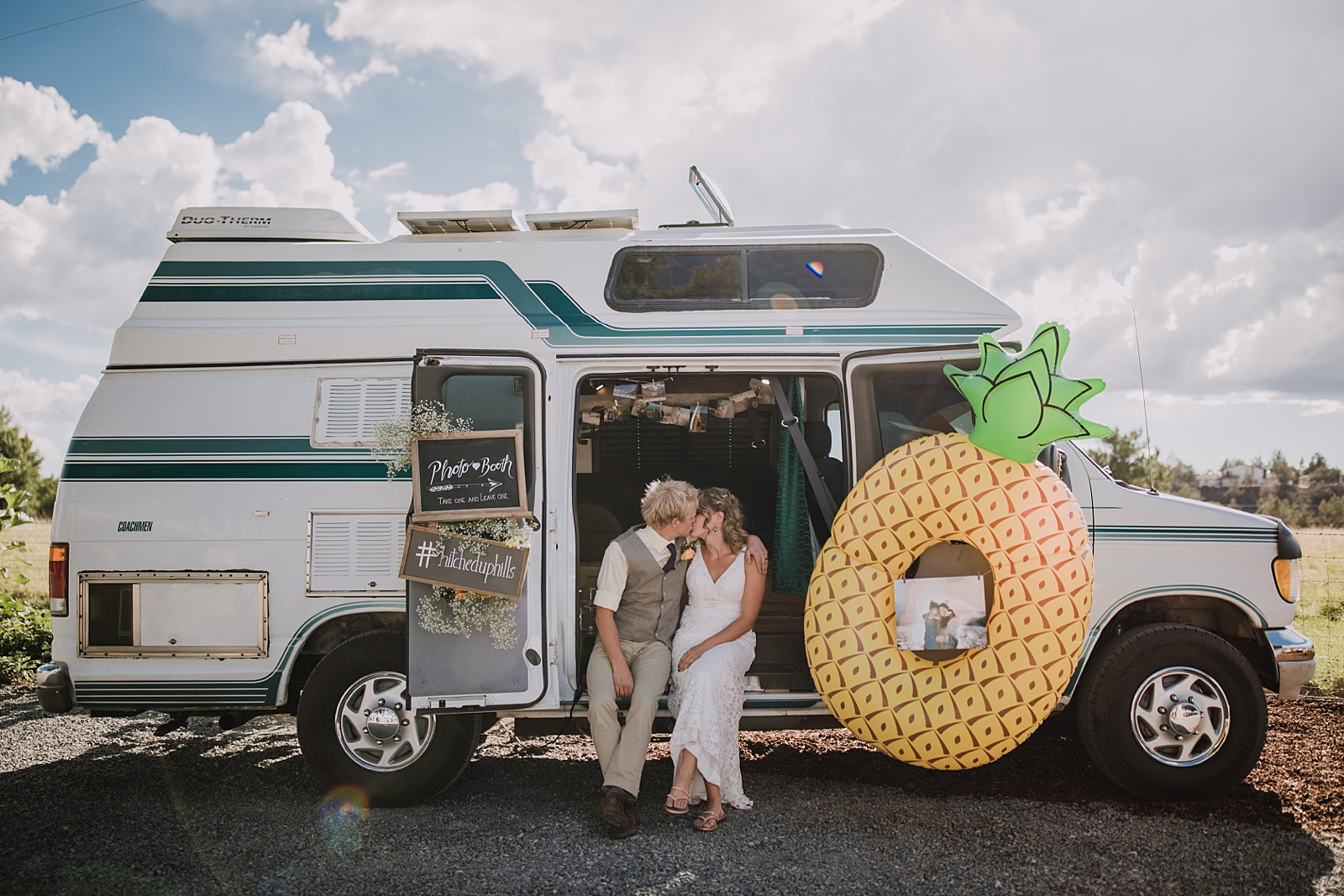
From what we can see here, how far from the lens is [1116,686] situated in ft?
14.0

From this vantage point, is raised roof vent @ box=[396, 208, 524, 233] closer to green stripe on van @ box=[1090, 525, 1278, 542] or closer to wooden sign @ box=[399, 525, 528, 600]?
wooden sign @ box=[399, 525, 528, 600]

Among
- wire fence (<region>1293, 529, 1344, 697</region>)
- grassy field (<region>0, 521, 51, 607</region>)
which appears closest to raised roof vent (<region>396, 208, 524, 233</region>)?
grassy field (<region>0, 521, 51, 607</region>)

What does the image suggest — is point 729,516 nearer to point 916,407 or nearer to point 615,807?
point 916,407

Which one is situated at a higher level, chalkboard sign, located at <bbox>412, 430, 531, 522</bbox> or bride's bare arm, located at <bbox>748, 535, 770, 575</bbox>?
chalkboard sign, located at <bbox>412, 430, 531, 522</bbox>

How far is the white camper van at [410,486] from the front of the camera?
420 centimetres

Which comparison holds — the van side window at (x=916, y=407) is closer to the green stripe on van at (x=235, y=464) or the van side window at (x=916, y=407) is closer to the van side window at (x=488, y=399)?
the van side window at (x=488, y=399)

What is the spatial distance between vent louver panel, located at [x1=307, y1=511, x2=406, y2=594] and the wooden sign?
0.18 metres

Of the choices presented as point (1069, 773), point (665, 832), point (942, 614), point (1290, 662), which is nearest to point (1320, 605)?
point (1290, 662)

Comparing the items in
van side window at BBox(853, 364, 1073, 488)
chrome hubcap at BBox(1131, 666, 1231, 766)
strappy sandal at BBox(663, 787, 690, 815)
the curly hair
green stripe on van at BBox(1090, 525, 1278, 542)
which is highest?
van side window at BBox(853, 364, 1073, 488)

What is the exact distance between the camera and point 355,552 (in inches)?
166

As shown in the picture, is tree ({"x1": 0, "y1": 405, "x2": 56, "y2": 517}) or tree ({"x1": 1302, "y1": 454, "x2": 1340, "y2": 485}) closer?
tree ({"x1": 0, "y1": 405, "x2": 56, "y2": 517})

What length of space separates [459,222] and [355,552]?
1881mm

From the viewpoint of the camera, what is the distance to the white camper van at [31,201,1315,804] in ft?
13.8

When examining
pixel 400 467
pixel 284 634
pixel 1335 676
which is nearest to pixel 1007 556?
pixel 400 467
